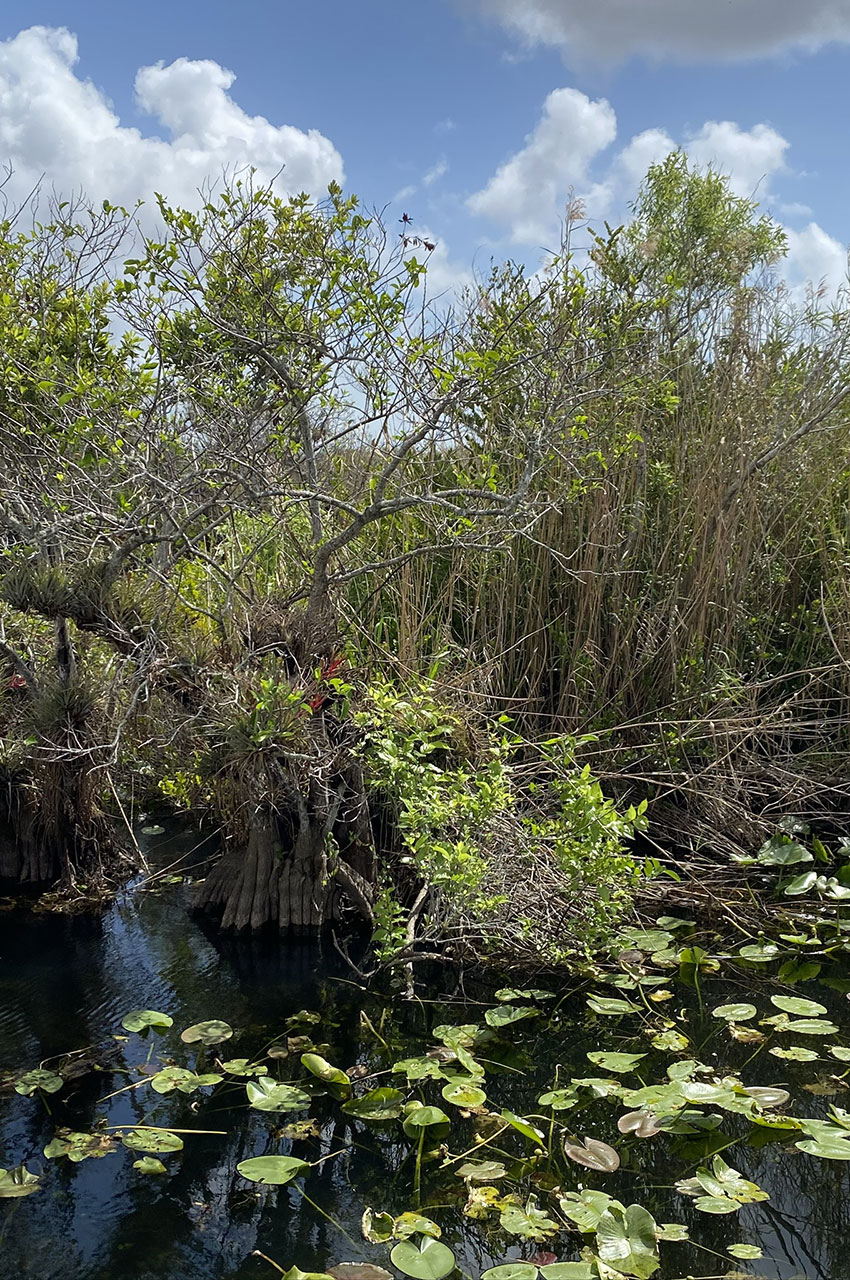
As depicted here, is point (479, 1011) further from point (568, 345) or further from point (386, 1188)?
point (568, 345)

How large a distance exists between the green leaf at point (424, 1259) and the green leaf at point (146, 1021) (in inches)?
51.3

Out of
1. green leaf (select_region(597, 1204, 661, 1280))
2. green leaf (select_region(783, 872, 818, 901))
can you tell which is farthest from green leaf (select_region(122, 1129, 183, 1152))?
green leaf (select_region(783, 872, 818, 901))

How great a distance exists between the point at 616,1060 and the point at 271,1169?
105cm

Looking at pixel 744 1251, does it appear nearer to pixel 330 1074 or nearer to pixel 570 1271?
pixel 570 1271

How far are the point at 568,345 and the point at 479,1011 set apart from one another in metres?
2.51

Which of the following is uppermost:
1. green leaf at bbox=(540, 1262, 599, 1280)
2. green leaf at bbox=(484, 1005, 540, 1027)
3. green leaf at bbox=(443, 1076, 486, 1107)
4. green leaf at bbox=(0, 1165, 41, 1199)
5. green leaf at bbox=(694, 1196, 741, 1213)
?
green leaf at bbox=(484, 1005, 540, 1027)

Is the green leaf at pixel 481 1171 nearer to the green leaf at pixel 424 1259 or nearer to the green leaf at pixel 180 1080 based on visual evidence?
the green leaf at pixel 424 1259

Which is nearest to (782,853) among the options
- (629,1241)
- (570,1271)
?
(629,1241)

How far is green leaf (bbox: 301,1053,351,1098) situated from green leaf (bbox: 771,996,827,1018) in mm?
1375

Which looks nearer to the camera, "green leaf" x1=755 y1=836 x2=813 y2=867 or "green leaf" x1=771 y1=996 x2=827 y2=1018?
"green leaf" x1=771 y1=996 x2=827 y2=1018

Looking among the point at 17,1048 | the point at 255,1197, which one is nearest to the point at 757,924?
the point at 255,1197

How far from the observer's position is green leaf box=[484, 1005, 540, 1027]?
313cm

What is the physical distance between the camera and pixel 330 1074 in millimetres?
2764

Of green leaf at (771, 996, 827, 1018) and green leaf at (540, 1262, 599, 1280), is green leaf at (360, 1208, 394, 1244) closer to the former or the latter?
green leaf at (540, 1262, 599, 1280)
